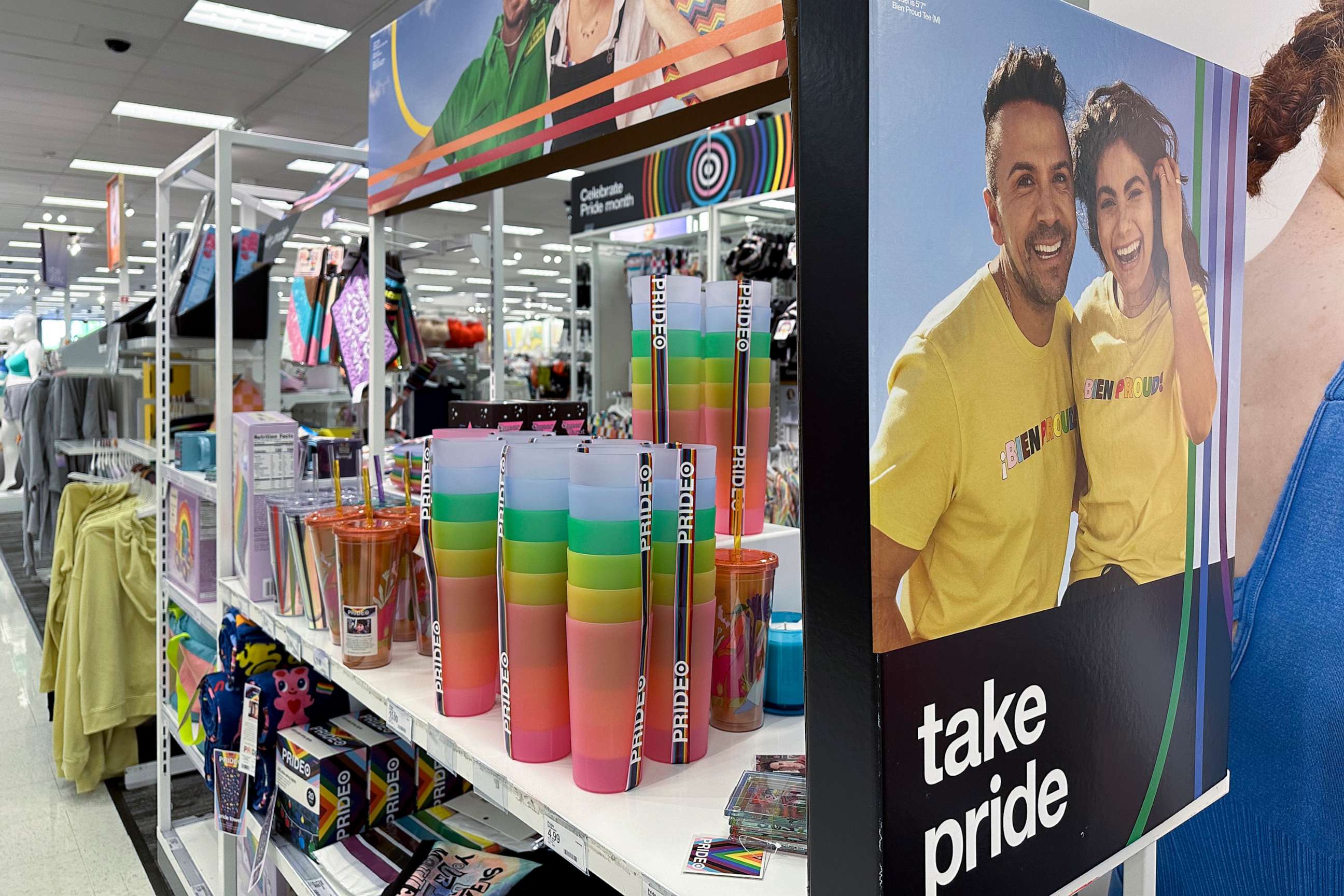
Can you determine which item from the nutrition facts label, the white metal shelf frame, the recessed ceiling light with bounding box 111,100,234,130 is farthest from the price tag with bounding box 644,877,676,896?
the recessed ceiling light with bounding box 111,100,234,130

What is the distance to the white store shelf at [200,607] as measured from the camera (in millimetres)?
2232

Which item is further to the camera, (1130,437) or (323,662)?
(323,662)

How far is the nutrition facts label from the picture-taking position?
2.04m

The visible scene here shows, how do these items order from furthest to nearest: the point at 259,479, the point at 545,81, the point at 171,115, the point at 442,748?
the point at 171,115, the point at 259,479, the point at 545,81, the point at 442,748

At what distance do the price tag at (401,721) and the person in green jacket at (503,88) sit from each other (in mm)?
894

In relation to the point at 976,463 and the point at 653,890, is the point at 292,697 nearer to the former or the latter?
the point at 653,890

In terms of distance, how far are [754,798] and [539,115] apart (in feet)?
3.55

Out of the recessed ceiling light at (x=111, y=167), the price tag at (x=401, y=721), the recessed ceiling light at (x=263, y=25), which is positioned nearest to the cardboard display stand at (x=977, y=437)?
the price tag at (x=401, y=721)

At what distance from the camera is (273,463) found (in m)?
2.06

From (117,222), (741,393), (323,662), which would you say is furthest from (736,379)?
(117,222)

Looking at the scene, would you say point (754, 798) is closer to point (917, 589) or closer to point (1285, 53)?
point (917, 589)

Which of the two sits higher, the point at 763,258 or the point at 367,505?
the point at 763,258

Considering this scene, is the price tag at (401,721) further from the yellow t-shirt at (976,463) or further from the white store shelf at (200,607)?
the white store shelf at (200,607)

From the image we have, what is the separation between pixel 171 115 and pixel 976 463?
35.1ft
